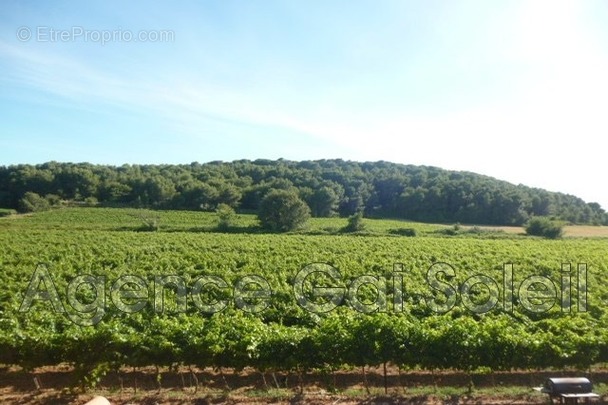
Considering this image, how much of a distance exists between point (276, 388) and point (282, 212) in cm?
4130

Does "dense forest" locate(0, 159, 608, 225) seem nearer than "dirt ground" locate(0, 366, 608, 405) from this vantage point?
No

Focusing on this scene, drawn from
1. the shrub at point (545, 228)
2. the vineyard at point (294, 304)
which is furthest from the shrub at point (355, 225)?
the shrub at point (545, 228)

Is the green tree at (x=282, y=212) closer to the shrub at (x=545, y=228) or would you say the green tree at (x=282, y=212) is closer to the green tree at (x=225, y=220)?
the green tree at (x=225, y=220)

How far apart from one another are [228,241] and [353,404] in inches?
1022

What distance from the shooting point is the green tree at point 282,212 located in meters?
52.1

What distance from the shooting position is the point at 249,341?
10.3 m

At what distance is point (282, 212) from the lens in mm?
52125

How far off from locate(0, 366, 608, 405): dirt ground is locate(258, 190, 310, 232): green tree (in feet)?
129

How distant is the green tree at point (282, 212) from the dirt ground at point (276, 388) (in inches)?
1549

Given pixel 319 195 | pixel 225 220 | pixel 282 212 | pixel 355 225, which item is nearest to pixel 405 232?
pixel 355 225

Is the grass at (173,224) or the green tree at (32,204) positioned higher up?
the green tree at (32,204)

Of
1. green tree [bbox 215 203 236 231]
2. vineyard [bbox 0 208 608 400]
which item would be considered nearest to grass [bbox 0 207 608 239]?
green tree [bbox 215 203 236 231]

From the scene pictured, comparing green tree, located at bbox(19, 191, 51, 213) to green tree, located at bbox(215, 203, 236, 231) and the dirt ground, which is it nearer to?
green tree, located at bbox(215, 203, 236, 231)

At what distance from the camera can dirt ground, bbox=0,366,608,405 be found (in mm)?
9914
